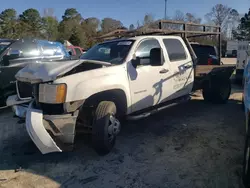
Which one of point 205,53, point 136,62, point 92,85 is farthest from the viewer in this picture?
point 205,53

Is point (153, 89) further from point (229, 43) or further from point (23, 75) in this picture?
point (229, 43)

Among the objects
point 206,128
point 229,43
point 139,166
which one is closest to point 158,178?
point 139,166

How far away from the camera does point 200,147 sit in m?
4.16

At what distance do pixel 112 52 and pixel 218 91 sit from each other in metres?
3.70

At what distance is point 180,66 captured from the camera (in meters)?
5.38

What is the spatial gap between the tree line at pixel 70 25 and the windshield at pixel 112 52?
50.7 feet

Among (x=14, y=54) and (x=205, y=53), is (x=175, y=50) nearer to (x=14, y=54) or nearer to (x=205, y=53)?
(x=14, y=54)

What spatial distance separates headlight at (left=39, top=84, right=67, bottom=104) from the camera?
329 centimetres

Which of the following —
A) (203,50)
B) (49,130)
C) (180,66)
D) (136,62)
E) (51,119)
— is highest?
(203,50)

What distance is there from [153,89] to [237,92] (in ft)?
19.0

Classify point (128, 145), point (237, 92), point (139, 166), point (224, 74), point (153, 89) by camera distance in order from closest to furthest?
1. point (139, 166)
2. point (128, 145)
3. point (153, 89)
4. point (224, 74)
5. point (237, 92)

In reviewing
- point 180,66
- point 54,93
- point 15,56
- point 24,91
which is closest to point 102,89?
point 54,93

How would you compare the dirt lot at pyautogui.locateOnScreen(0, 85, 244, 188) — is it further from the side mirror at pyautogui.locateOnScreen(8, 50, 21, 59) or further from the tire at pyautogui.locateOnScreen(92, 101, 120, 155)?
the side mirror at pyautogui.locateOnScreen(8, 50, 21, 59)

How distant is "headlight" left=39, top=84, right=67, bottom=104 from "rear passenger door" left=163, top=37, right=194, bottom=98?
262 centimetres
